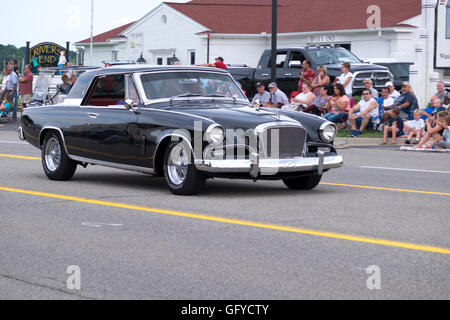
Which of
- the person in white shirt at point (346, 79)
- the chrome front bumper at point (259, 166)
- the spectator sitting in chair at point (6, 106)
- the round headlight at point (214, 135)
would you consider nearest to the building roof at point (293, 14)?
the spectator sitting in chair at point (6, 106)

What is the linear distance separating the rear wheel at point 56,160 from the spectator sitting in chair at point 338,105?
32.6 ft

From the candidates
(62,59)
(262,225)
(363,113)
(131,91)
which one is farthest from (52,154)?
(62,59)

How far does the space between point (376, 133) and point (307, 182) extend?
10816 millimetres

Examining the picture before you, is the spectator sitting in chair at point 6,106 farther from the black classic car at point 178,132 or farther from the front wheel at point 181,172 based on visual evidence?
the front wheel at point 181,172

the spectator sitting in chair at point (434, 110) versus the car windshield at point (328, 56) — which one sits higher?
the car windshield at point (328, 56)

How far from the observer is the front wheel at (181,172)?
414 inches

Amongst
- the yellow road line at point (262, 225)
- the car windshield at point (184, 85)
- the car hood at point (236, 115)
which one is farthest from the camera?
the car windshield at point (184, 85)

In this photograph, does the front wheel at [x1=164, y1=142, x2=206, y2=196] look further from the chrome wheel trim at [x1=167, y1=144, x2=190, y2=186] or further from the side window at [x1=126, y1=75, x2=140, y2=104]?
the side window at [x1=126, y1=75, x2=140, y2=104]

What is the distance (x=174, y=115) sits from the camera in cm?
1082

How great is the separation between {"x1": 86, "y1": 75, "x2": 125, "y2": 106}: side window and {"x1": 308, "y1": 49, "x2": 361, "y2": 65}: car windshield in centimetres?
1395

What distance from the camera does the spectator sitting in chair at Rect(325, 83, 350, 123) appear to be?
21.4m

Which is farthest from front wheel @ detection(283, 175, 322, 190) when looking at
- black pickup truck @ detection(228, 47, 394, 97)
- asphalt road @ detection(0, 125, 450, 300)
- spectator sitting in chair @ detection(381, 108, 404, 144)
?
black pickup truck @ detection(228, 47, 394, 97)

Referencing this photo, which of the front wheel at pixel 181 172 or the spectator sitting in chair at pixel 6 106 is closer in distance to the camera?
the front wheel at pixel 181 172

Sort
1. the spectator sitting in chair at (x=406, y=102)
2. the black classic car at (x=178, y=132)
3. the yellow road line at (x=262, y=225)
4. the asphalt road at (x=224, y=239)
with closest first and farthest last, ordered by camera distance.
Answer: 1. the asphalt road at (x=224, y=239)
2. the yellow road line at (x=262, y=225)
3. the black classic car at (x=178, y=132)
4. the spectator sitting in chair at (x=406, y=102)
